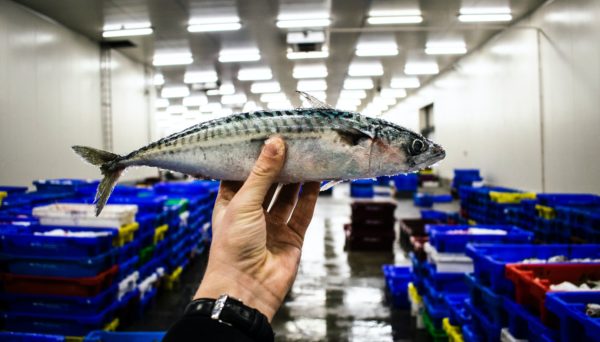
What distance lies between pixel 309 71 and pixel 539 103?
758 cm

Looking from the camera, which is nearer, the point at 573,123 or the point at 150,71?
the point at 573,123

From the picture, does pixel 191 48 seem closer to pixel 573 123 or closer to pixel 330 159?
pixel 573 123

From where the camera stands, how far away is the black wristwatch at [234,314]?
103 cm

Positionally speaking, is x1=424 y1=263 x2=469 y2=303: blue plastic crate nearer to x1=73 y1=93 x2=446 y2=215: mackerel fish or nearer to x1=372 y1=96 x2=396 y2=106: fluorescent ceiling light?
x1=73 y1=93 x2=446 y2=215: mackerel fish

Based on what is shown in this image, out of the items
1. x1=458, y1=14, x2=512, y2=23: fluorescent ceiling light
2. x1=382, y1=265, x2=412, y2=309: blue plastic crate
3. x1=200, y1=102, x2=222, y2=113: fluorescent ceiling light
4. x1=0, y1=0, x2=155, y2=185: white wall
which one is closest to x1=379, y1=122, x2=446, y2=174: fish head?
x1=382, y1=265, x2=412, y2=309: blue plastic crate

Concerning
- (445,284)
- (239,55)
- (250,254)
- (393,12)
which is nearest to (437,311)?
(445,284)

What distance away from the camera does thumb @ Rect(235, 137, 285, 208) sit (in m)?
1.13

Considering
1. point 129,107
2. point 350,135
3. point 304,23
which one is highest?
point 304,23

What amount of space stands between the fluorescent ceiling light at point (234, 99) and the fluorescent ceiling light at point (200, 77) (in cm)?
331

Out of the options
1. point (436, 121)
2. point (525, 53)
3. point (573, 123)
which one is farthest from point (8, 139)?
point (436, 121)

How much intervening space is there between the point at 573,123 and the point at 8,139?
9.42 m

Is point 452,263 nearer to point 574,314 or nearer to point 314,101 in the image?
point 574,314

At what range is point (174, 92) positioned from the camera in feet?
53.7

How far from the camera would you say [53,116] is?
24.6 ft
